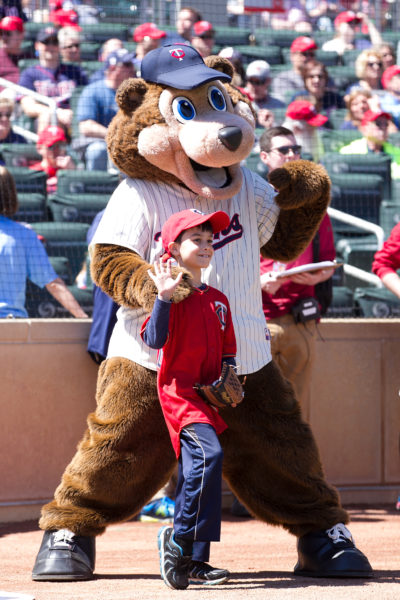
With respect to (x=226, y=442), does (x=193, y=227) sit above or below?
above

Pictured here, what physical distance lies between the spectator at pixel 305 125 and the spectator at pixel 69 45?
7.94ft

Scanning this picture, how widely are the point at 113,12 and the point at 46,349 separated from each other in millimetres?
6562

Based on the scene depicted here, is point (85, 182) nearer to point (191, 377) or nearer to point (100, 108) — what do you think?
point (100, 108)

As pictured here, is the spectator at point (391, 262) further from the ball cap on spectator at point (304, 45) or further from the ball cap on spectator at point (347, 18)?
the ball cap on spectator at point (347, 18)

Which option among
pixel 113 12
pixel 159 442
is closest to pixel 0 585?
pixel 159 442

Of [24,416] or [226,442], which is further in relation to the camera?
[24,416]

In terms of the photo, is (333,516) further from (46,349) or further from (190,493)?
(46,349)

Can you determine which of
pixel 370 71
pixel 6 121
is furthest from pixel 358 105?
pixel 6 121

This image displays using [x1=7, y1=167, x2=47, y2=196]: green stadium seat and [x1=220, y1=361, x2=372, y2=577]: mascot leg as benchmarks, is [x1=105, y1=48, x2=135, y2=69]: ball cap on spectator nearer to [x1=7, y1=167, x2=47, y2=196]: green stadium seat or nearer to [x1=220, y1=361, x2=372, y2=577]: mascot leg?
[x1=7, y1=167, x2=47, y2=196]: green stadium seat

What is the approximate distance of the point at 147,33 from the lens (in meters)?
9.62

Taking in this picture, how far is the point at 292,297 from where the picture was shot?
5145mm

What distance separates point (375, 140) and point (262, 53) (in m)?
2.59

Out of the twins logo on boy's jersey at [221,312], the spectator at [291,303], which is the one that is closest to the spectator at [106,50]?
the spectator at [291,303]

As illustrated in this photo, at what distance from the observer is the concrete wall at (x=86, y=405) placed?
5.07 metres
